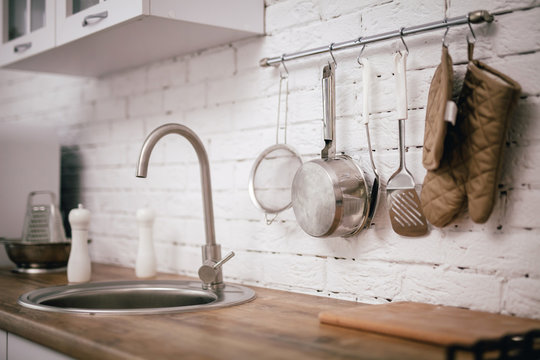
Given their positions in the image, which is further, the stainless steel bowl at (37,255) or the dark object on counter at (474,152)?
the stainless steel bowl at (37,255)

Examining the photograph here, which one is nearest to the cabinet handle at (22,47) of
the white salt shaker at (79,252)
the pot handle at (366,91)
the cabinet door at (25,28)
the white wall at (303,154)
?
the cabinet door at (25,28)

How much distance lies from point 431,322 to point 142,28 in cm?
110

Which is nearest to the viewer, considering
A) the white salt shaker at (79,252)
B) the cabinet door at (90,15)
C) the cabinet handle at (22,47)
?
the cabinet door at (90,15)

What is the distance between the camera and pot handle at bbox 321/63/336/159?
4.74ft

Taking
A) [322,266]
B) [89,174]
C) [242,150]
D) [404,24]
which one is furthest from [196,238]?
[404,24]

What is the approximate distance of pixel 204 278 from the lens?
5.22 ft

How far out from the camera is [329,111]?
4.76 feet

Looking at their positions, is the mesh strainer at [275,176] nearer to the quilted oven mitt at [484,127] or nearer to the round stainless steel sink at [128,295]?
the round stainless steel sink at [128,295]

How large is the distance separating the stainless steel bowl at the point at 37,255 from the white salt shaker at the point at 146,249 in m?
0.33

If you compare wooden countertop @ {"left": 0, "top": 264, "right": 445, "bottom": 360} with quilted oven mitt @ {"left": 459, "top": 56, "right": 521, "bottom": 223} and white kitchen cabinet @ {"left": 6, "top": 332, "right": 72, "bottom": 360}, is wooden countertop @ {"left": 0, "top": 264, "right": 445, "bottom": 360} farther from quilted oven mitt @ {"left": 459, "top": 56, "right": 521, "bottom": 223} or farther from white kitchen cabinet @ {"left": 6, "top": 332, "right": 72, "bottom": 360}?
quilted oven mitt @ {"left": 459, "top": 56, "right": 521, "bottom": 223}

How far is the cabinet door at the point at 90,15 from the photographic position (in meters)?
1.50

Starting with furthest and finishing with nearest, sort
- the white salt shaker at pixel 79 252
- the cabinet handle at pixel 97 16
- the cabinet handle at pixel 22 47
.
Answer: the cabinet handle at pixel 22 47 → the white salt shaker at pixel 79 252 → the cabinet handle at pixel 97 16

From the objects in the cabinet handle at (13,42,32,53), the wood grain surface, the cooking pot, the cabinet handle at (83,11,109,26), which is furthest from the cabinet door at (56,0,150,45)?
the wood grain surface

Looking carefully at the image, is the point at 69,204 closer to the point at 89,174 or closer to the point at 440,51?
the point at 89,174
